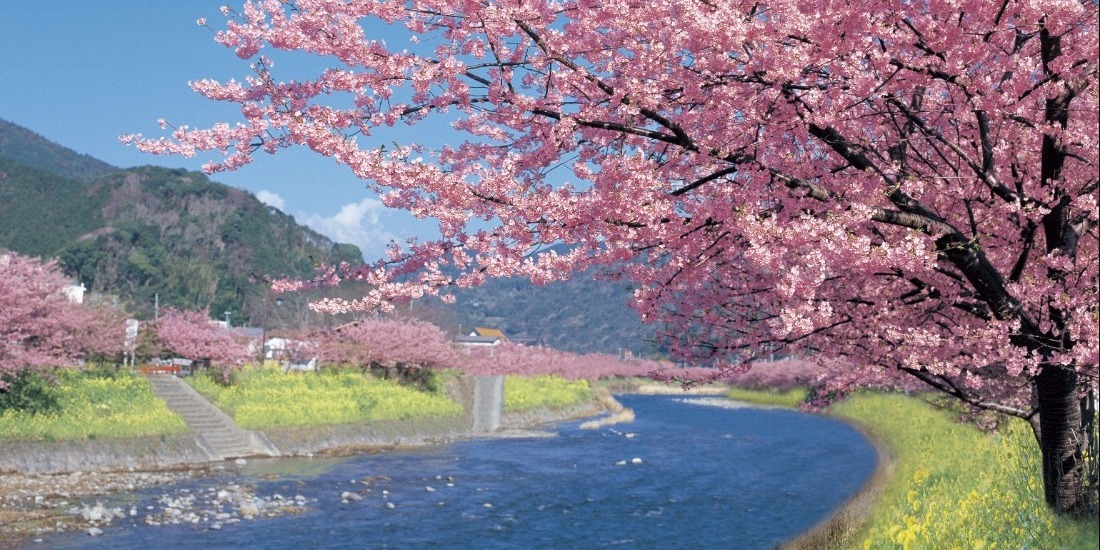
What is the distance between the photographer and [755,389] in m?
88.8

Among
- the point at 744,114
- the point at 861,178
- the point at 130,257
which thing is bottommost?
the point at 861,178

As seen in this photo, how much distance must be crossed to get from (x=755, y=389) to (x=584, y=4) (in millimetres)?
85790

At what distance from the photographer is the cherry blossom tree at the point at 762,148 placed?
19.8ft

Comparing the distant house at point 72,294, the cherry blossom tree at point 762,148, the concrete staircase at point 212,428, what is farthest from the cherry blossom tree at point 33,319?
the cherry blossom tree at point 762,148

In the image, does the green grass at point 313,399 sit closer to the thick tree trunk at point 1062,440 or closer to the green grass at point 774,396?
the thick tree trunk at point 1062,440

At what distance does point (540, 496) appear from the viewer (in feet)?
79.5

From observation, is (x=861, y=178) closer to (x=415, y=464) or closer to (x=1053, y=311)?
(x=1053, y=311)

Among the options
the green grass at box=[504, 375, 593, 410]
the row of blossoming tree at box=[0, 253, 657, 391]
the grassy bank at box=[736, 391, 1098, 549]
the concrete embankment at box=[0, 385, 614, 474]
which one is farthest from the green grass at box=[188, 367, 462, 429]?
the grassy bank at box=[736, 391, 1098, 549]

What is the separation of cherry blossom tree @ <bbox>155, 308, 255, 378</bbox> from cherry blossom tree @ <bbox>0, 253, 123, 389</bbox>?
287 inches

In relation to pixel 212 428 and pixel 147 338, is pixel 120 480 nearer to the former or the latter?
pixel 212 428

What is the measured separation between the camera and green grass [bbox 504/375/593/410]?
53219 millimetres

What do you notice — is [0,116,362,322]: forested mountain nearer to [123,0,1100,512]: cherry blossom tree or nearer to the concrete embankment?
the concrete embankment

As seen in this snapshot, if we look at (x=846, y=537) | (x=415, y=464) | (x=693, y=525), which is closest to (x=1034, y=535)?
(x=846, y=537)

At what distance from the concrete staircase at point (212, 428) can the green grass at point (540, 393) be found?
823 inches
